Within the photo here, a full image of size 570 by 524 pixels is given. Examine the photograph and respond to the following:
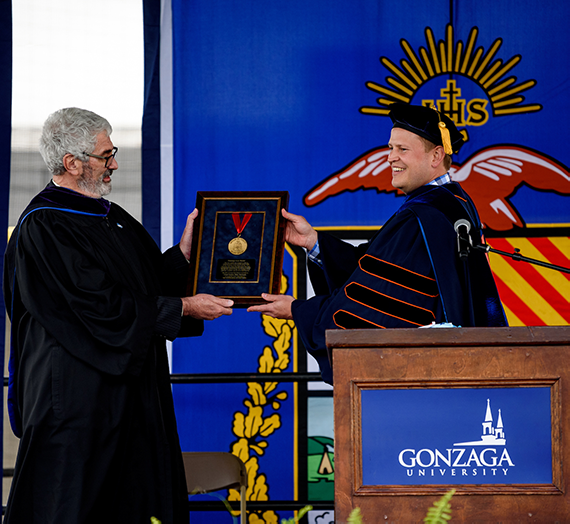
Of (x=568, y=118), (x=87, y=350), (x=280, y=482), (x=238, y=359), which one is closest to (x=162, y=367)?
(x=87, y=350)

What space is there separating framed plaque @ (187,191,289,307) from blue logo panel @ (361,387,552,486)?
1342 millimetres

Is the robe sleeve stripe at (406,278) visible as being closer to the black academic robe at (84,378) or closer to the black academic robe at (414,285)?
the black academic robe at (414,285)

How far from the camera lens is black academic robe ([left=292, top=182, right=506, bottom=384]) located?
2.47 m

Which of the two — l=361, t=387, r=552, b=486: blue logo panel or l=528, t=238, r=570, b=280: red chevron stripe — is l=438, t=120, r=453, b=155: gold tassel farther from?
l=528, t=238, r=570, b=280: red chevron stripe

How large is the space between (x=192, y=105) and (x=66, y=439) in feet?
6.79

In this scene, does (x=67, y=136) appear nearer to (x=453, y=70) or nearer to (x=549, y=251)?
(x=453, y=70)

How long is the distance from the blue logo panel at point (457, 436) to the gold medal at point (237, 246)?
57.1 inches

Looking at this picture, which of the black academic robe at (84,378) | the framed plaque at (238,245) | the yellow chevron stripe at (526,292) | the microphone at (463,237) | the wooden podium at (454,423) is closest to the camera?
the wooden podium at (454,423)

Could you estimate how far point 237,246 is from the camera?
9.85 ft

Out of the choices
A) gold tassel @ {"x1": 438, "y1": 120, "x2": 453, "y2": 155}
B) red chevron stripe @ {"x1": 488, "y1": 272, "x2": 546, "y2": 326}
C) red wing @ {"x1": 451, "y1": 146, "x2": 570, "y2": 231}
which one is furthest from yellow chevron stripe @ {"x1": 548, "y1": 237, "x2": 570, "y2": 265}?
gold tassel @ {"x1": 438, "y1": 120, "x2": 453, "y2": 155}

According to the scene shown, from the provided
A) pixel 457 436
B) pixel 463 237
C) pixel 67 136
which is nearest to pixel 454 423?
pixel 457 436

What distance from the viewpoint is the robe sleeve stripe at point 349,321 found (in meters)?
2.46

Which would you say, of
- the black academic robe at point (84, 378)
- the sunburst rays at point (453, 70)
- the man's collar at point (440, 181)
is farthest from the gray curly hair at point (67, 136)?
the sunburst rays at point (453, 70)

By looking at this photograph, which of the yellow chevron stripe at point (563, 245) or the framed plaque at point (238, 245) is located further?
the yellow chevron stripe at point (563, 245)
